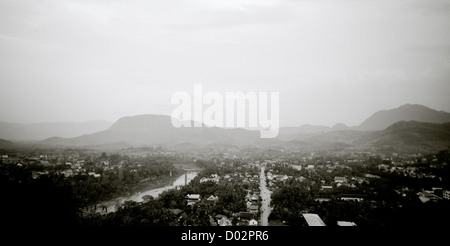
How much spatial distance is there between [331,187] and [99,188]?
24.6ft

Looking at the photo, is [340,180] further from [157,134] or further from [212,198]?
[157,134]

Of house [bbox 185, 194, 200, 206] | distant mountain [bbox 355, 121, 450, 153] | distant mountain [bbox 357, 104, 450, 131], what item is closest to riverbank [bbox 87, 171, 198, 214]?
house [bbox 185, 194, 200, 206]

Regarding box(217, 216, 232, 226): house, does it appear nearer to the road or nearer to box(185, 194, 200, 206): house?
the road

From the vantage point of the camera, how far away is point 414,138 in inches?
738

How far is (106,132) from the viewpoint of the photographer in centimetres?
3869

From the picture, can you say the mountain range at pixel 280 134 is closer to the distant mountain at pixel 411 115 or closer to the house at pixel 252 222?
the distant mountain at pixel 411 115

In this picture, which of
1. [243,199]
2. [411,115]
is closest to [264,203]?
[243,199]

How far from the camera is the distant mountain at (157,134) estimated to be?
35.8 m

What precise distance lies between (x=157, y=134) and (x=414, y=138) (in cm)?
3135

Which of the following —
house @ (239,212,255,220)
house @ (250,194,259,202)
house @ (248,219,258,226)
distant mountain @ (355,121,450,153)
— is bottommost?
house @ (250,194,259,202)

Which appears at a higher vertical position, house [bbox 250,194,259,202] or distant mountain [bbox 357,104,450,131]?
distant mountain [bbox 357,104,450,131]

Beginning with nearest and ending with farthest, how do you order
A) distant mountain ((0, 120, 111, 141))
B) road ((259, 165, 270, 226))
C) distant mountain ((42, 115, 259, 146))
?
road ((259, 165, 270, 226)), distant mountain ((0, 120, 111, 141)), distant mountain ((42, 115, 259, 146))

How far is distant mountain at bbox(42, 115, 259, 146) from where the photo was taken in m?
35.8

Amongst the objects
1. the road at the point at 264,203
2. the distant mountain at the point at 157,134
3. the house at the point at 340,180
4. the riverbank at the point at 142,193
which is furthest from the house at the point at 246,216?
the distant mountain at the point at 157,134
